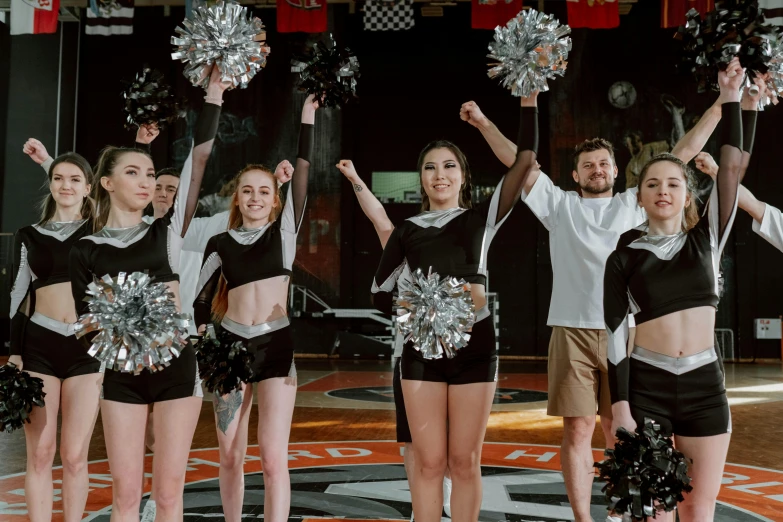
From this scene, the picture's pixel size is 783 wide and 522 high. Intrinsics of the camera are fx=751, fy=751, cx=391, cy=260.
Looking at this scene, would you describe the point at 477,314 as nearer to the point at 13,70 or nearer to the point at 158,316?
the point at 158,316

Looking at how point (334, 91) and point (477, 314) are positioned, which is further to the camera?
point (334, 91)

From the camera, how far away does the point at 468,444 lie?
2932mm

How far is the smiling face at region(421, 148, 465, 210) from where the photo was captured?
3.17 metres

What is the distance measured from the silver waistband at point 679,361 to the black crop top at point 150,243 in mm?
1786

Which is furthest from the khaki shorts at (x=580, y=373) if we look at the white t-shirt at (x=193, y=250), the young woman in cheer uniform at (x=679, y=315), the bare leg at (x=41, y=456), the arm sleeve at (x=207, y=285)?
the bare leg at (x=41, y=456)

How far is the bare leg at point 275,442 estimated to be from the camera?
3.16 meters

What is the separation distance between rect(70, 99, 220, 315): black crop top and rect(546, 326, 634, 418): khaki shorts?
6.28ft

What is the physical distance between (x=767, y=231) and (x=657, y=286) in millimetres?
718

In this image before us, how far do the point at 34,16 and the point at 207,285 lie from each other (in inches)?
382

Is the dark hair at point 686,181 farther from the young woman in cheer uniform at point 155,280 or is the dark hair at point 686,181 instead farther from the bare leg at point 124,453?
the bare leg at point 124,453

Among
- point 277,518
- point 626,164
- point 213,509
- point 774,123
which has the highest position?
point 774,123

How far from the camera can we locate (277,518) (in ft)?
10.3

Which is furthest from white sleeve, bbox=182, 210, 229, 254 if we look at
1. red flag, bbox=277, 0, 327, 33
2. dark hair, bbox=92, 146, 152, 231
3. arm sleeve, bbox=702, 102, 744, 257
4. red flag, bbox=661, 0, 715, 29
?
red flag, bbox=661, 0, 715, 29

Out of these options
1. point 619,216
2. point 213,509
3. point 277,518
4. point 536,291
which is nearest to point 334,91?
point 619,216
